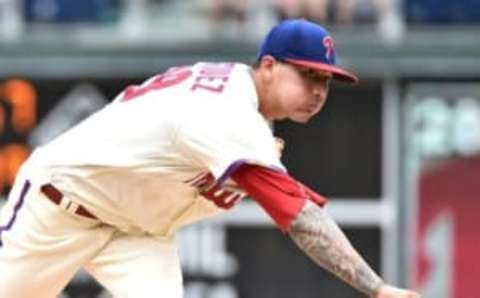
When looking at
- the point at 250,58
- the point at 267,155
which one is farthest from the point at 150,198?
the point at 250,58

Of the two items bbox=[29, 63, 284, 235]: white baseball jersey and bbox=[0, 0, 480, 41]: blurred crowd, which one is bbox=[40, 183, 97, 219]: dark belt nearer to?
bbox=[29, 63, 284, 235]: white baseball jersey

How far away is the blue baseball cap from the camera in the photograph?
5.51 m

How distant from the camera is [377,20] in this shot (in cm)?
1176

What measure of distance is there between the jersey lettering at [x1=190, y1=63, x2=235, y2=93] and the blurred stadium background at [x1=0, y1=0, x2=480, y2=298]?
19.0ft

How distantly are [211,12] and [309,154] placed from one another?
113 centimetres

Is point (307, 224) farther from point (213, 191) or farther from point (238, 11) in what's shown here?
point (238, 11)

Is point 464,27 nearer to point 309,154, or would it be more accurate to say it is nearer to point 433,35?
point 433,35

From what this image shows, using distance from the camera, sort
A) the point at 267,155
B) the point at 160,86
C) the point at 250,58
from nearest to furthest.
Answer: the point at 267,155, the point at 160,86, the point at 250,58

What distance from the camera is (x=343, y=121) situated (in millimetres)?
11820

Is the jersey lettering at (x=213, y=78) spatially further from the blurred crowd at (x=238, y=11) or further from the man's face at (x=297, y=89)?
the blurred crowd at (x=238, y=11)

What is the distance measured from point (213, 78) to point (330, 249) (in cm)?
73

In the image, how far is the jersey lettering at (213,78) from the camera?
18.4ft

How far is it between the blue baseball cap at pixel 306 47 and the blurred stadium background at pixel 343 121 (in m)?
6.00

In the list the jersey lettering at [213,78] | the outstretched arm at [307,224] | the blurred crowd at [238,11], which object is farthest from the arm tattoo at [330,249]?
the blurred crowd at [238,11]
